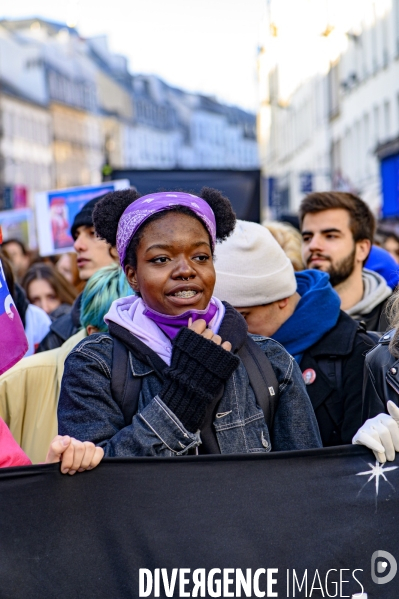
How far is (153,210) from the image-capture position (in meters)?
3.47

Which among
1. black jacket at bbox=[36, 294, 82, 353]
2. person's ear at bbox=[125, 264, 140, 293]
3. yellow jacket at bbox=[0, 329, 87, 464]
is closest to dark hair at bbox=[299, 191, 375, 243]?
black jacket at bbox=[36, 294, 82, 353]

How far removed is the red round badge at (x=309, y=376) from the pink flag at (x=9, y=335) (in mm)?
1411

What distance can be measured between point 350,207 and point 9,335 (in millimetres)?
2959

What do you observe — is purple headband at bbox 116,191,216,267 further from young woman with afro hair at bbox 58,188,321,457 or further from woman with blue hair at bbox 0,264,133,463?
woman with blue hair at bbox 0,264,133,463

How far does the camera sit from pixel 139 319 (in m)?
3.47

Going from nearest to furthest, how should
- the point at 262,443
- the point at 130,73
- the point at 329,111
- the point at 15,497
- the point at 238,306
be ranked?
1. the point at 15,497
2. the point at 262,443
3. the point at 238,306
4. the point at 329,111
5. the point at 130,73

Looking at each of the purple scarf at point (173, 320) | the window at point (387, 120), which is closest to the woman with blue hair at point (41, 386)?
the purple scarf at point (173, 320)

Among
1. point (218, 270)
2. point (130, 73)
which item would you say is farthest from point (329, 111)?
point (130, 73)

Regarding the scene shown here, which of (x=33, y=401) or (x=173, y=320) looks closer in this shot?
(x=173, y=320)

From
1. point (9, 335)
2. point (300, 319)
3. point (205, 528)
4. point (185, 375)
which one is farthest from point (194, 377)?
point (300, 319)

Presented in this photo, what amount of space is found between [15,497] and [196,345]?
656 millimetres

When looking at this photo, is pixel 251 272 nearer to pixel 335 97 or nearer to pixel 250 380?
pixel 250 380

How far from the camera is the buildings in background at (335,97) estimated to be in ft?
119

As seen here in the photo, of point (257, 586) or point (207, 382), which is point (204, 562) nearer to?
point (257, 586)
